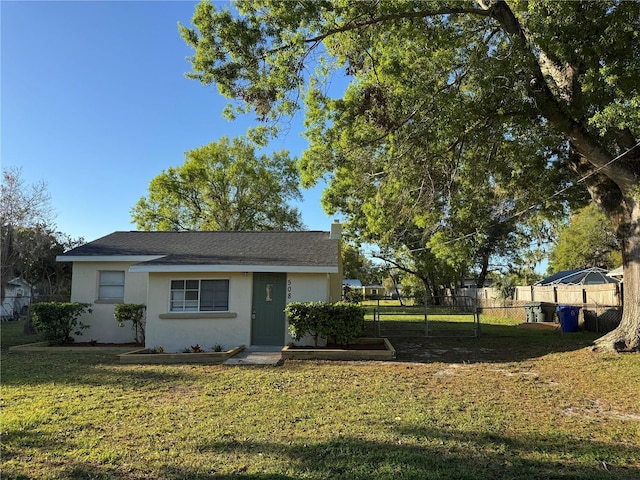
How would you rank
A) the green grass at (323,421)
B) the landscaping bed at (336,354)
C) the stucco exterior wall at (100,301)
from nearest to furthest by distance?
the green grass at (323,421) → the landscaping bed at (336,354) → the stucco exterior wall at (100,301)

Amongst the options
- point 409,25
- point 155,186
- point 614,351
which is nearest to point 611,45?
point 409,25

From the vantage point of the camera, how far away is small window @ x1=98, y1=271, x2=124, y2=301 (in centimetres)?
1446

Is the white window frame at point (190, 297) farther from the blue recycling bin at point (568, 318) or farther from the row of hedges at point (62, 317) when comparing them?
the blue recycling bin at point (568, 318)

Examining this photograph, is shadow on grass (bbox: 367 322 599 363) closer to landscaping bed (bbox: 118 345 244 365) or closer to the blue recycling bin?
the blue recycling bin

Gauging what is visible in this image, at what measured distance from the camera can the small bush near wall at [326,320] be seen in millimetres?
11539

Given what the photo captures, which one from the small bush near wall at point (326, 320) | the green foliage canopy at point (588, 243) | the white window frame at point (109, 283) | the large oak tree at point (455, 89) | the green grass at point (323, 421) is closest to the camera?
the green grass at point (323, 421)

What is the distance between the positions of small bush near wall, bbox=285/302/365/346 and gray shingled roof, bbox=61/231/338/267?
140 centimetres

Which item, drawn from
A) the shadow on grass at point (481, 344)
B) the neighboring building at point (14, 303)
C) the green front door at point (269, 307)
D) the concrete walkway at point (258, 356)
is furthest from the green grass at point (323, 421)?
the neighboring building at point (14, 303)

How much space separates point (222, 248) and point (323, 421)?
30.5 ft

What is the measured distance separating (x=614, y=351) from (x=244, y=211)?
2889cm

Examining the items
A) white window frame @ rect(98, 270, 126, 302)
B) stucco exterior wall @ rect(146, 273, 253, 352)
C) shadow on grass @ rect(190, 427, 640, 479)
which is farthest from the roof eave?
shadow on grass @ rect(190, 427, 640, 479)

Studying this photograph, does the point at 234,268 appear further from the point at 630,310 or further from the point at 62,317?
the point at 630,310

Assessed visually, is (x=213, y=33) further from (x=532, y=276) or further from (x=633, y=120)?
(x=532, y=276)

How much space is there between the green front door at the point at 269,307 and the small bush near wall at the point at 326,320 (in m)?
1.04
